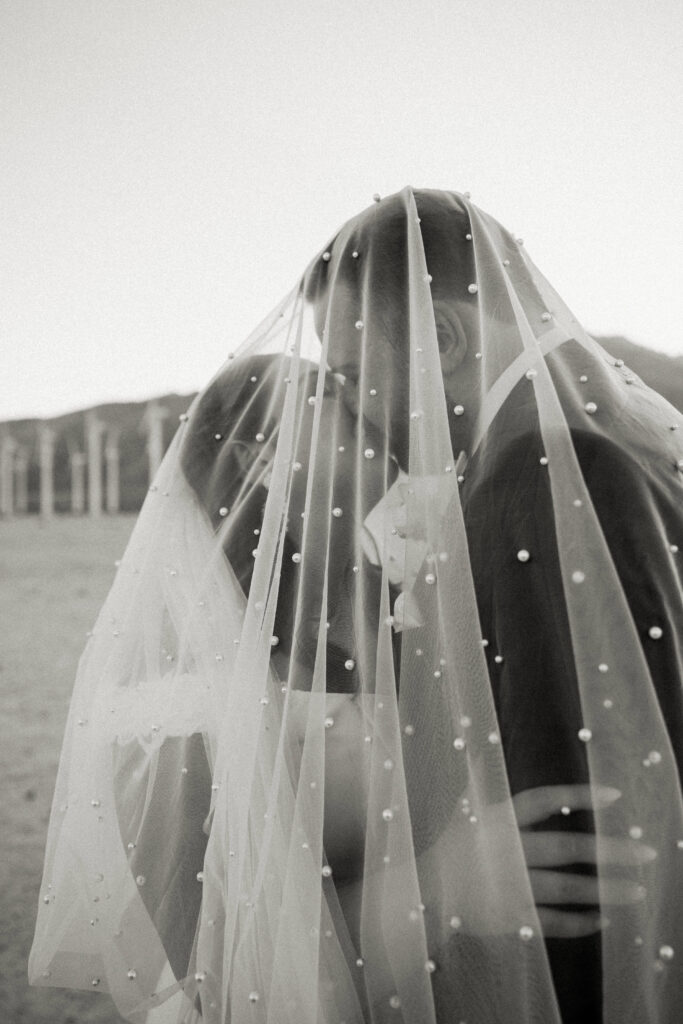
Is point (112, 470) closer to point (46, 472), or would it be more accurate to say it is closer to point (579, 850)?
point (46, 472)

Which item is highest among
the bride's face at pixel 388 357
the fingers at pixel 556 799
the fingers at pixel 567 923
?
the bride's face at pixel 388 357

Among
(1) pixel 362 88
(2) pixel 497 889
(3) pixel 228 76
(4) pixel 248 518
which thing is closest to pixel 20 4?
(3) pixel 228 76

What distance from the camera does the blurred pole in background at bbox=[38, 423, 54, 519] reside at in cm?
2189

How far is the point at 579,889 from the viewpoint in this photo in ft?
3.65

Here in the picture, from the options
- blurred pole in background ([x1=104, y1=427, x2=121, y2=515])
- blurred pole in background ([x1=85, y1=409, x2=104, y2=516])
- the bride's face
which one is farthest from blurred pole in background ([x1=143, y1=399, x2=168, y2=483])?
blurred pole in background ([x1=85, y1=409, x2=104, y2=516])

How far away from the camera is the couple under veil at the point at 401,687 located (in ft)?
3.64

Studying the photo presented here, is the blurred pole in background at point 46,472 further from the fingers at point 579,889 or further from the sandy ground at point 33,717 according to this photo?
the fingers at point 579,889

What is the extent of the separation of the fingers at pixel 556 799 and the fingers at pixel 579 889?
0.27 feet

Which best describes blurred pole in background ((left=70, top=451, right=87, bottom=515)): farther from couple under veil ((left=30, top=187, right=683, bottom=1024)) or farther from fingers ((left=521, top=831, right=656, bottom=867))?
fingers ((left=521, top=831, right=656, bottom=867))

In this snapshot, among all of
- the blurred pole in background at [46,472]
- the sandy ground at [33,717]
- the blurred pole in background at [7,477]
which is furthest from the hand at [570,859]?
the blurred pole in background at [7,477]

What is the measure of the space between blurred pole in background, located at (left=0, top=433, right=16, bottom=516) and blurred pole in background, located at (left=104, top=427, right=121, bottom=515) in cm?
327

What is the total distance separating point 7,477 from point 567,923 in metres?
23.5

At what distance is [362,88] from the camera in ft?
9.65

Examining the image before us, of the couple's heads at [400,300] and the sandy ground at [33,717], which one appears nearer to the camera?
the couple's heads at [400,300]
